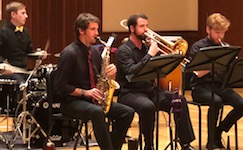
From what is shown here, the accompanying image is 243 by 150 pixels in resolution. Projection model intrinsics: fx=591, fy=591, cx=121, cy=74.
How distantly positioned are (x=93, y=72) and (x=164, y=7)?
253 inches

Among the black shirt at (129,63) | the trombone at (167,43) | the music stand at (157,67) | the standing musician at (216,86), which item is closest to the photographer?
the music stand at (157,67)

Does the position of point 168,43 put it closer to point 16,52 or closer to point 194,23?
point 16,52

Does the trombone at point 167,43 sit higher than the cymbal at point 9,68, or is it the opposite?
the trombone at point 167,43

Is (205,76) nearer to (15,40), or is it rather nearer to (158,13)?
(15,40)

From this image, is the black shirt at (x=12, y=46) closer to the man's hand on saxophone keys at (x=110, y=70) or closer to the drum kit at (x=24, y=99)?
the drum kit at (x=24, y=99)

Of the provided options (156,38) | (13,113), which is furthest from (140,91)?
(13,113)

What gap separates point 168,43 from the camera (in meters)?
6.14

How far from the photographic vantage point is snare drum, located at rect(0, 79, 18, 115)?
6488 mm

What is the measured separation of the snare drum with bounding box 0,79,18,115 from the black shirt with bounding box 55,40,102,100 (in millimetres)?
1241

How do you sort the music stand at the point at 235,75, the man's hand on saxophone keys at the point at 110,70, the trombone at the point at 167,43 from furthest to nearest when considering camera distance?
the trombone at the point at 167,43 < the music stand at the point at 235,75 < the man's hand on saxophone keys at the point at 110,70

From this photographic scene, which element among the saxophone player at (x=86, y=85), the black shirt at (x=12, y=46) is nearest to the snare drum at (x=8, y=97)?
the black shirt at (x=12, y=46)

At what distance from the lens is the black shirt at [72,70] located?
5.33 m

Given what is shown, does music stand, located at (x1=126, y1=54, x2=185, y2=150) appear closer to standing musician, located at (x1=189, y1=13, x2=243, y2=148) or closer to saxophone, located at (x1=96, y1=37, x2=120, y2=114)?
saxophone, located at (x1=96, y1=37, x2=120, y2=114)

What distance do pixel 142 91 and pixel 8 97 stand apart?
62.6 inches
